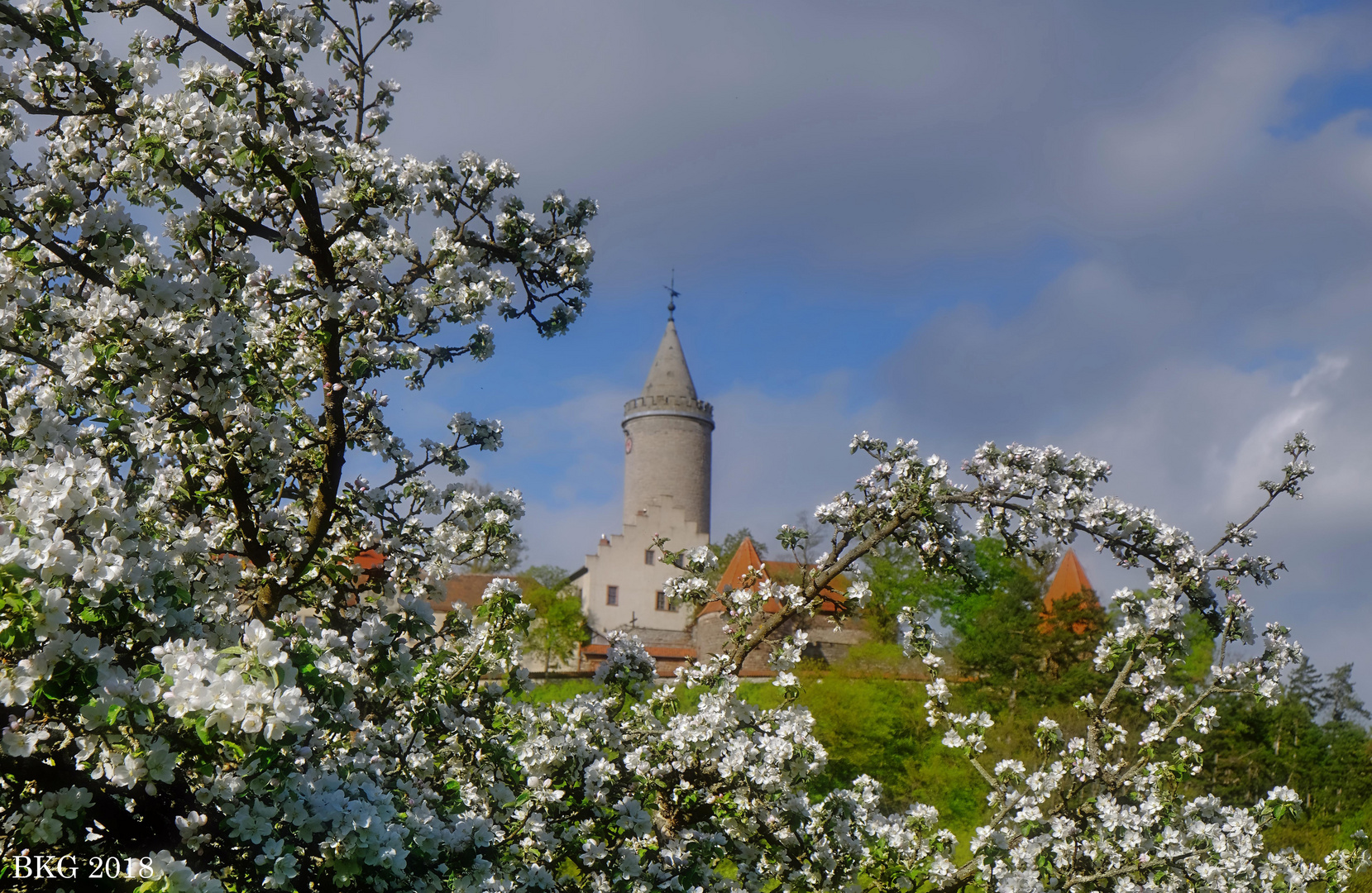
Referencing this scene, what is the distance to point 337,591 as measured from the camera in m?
6.95

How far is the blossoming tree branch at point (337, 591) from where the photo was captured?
357cm

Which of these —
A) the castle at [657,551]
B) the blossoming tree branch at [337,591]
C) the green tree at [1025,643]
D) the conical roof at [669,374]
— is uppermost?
the conical roof at [669,374]

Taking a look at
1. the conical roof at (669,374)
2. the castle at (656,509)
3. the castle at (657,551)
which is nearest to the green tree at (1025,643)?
the castle at (657,551)

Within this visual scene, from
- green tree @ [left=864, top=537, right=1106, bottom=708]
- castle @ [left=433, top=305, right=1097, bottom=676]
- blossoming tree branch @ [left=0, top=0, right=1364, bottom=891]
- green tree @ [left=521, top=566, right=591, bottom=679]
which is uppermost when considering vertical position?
castle @ [left=433, top=305, right=1097, bottom=676]

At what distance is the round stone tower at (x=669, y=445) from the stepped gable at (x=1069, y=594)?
23402mm

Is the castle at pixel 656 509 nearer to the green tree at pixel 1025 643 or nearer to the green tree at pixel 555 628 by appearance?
the green tree at pixel 555 628

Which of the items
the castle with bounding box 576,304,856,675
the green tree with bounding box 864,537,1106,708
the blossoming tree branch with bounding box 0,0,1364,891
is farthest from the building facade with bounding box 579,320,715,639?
the blossoming tree branch with bounding box 0,0,1364,891

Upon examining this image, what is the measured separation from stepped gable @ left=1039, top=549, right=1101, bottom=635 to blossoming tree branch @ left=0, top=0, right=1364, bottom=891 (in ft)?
118

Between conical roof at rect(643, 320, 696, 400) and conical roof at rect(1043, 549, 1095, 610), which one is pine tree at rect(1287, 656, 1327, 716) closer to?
conical roof at rect(1043, 549, 1095, 610)

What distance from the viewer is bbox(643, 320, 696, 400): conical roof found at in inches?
2938

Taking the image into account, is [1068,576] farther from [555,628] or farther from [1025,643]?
A: [555,628]

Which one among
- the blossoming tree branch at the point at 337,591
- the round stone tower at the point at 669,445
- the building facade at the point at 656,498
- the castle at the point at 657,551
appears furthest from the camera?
the round stone tower at the point at 669,445

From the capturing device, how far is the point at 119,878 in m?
3.65

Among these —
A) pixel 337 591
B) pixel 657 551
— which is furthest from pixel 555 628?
pixel 337 591
